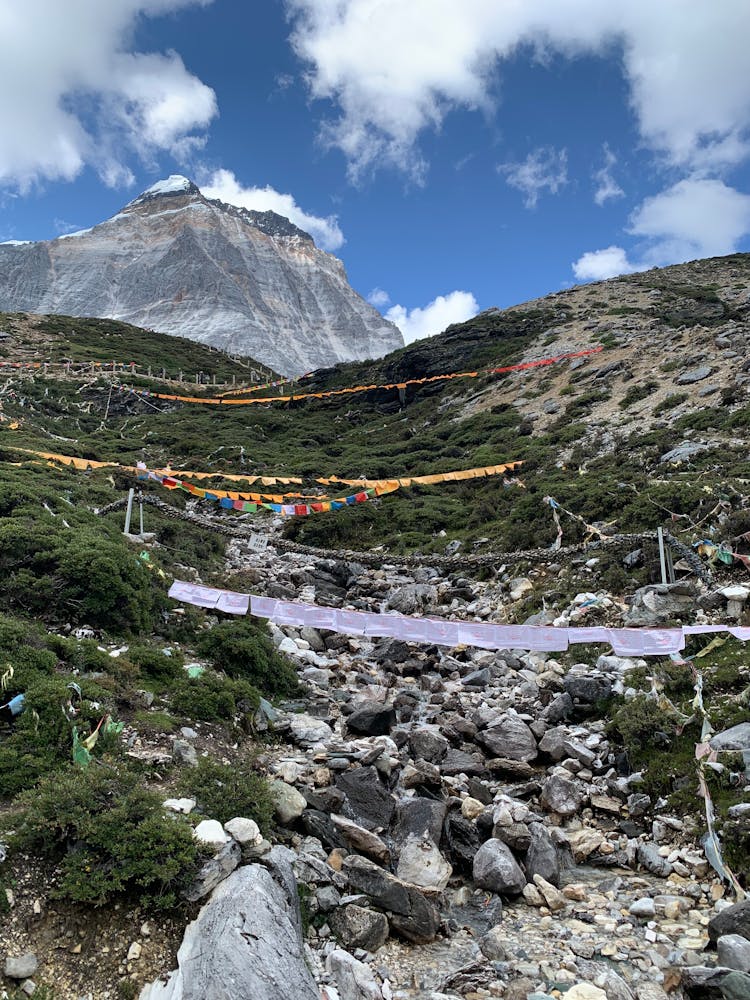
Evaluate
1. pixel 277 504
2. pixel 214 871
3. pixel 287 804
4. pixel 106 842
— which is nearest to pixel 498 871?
pixel 287 804

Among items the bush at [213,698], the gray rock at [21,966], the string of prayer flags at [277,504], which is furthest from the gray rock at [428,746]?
the string of prayer flags at [277,504]

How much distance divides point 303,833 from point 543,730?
4106 mm

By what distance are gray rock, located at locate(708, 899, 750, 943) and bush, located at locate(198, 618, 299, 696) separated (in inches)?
249

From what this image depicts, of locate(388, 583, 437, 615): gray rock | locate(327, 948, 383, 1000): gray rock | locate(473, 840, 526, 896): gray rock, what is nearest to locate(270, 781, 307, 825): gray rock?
locate(327, 948, 383, 1000): gray rock

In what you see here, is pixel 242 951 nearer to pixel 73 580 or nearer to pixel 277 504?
pixel 73 580

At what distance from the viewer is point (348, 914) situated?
5297 millimetres

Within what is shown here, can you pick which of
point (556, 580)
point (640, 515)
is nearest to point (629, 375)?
point (640, 515)

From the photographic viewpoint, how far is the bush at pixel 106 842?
4609mm

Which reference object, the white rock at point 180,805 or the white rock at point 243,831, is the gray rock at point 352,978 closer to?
the white rock at point 243,831

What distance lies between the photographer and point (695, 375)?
2836cm

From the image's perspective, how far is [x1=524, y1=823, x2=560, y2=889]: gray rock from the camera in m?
6.27

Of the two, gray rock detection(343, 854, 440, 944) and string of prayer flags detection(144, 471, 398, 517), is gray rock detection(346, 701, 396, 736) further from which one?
string of prayer flags detection(144, 471, 398, 517)

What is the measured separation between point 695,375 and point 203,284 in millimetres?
116474

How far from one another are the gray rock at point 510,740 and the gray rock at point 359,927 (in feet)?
11.5
